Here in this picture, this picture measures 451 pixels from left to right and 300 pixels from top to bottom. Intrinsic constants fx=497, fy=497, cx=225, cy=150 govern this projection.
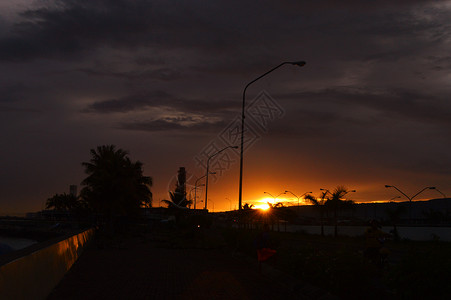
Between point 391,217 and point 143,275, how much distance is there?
1482 inches

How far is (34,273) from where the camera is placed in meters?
10.5

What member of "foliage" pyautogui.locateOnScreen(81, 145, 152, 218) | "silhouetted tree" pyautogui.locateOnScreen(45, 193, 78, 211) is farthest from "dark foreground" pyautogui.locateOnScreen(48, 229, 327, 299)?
"silhouetted tree" pyautogui.locateOnScreen(45, 193, 78, 211)

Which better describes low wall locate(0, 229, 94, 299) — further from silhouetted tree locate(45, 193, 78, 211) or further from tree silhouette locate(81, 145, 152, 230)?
silhouetted tree locate(45, 193, 78, 211)

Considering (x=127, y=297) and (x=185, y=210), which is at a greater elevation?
(x=185, y=210)

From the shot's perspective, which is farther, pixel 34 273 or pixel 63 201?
pixel 63 201

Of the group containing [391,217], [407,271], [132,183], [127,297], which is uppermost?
[132,183]

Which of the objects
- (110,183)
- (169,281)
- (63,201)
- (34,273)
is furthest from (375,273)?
(63,201)

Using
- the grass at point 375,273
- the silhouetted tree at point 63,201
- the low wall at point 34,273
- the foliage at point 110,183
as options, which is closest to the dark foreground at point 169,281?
the low wall at point 34,273

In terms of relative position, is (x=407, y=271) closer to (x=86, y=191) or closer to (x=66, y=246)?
(x=66, y=246)

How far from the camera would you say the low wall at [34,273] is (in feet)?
26.1

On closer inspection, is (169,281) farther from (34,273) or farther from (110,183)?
(110,183)

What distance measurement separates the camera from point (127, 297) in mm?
11859

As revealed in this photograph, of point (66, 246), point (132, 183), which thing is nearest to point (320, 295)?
point (66, 246)

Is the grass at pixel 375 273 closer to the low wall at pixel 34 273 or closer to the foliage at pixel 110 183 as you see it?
the low wall at pixel 34 273
